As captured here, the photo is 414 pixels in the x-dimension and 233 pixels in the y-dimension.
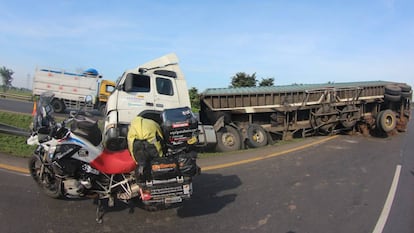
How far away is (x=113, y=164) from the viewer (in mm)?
4633

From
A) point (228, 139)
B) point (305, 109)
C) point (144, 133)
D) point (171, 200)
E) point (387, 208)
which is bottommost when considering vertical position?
point (387, 208)

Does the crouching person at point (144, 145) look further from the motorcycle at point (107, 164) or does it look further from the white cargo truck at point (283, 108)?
the white cargo truck at point (283, 108)

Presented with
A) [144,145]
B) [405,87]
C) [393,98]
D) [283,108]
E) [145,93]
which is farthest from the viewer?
[405,87]

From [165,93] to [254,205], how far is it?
524cm

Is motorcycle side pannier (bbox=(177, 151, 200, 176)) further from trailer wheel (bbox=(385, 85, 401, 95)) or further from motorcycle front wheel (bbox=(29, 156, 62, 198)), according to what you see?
trailer wheel (bbox=(385, 85, 401, 95))

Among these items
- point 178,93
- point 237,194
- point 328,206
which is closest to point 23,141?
point 178,93

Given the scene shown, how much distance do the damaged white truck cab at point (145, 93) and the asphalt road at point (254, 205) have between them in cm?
227

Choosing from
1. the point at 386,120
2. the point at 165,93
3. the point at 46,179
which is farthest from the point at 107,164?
the point at 386,120

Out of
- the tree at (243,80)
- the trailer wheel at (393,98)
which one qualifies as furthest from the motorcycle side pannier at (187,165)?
the tree at (243,80)

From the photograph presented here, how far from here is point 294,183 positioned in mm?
6871

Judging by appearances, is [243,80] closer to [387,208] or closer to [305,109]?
[305,109]

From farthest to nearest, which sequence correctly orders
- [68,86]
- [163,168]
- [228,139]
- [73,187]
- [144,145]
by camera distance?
[68,86] < [228,139] < [73,187] < [144,145] < [163,168]

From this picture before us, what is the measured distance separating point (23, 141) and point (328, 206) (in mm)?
7917

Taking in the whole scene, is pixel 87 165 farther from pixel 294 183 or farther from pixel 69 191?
pixel 294 183
